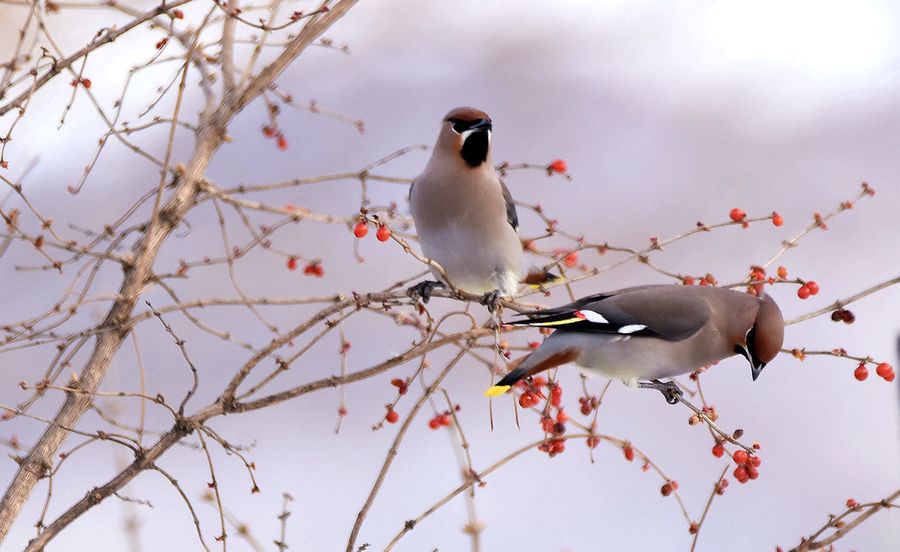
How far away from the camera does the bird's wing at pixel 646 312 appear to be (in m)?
2.11

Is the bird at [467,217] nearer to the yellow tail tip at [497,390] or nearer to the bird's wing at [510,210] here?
the bird's wing at [510,210]

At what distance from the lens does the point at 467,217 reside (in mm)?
2535

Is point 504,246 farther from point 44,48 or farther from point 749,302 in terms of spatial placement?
point 44,48

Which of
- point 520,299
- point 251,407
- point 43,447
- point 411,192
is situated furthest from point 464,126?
point 43,447

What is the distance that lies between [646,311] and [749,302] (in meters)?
0.22

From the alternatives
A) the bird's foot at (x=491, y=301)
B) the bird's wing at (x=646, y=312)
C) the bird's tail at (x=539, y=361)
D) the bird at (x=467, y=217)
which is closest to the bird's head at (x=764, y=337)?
the bird's wing at (x=646, y=312)

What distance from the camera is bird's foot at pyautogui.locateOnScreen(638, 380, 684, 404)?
218 centimetres

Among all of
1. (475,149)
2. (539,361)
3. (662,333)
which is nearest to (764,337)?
(662,333)

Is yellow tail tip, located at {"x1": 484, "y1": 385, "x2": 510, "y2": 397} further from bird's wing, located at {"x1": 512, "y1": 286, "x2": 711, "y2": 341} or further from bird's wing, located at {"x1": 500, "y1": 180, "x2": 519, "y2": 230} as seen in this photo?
bird's wing, located at {"x1": 500, "y1": 180, "x2": 519, "y2": 230}

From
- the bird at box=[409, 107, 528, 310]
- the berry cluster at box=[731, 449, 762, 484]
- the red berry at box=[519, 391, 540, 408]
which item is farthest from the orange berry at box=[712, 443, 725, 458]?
the bird at box=[409, 107, 528, 310]

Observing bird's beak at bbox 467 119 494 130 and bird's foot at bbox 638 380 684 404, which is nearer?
bird's foot at bbox 638 380 684 404

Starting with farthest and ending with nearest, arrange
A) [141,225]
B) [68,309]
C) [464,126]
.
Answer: [464,126] → [141,225] → [68,309]

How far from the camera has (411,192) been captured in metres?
2.66

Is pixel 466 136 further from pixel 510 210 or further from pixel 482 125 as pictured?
pixel 510 210
